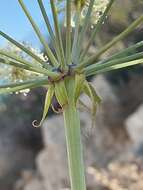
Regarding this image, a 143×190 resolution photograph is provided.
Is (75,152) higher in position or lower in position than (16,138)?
lower

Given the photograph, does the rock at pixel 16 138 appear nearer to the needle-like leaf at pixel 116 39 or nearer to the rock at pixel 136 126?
the rock at pixel 136 126

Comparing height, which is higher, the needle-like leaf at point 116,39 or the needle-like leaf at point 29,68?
the needle-like leaf at point 116,39

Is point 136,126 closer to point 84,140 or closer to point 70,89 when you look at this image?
point 84,140

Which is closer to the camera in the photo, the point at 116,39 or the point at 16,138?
the point at 116,39

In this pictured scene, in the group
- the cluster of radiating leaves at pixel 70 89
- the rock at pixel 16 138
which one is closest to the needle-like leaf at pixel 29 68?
the cluster of radiating leaves at pixel 70 89

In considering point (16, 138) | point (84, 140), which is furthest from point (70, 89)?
point (16, 138)

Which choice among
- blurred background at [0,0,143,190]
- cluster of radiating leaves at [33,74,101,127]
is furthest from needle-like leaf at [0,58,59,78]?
blurred background at [0,0,143,190]

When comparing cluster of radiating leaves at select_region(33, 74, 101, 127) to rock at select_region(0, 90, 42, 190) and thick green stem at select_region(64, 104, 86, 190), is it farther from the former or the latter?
rock at select_region(0, 90, 42, 190)

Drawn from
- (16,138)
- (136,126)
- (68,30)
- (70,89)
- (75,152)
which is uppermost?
(16,138)

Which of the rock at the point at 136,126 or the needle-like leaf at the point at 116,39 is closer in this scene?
the needle-like leaf at the point at 116,39
